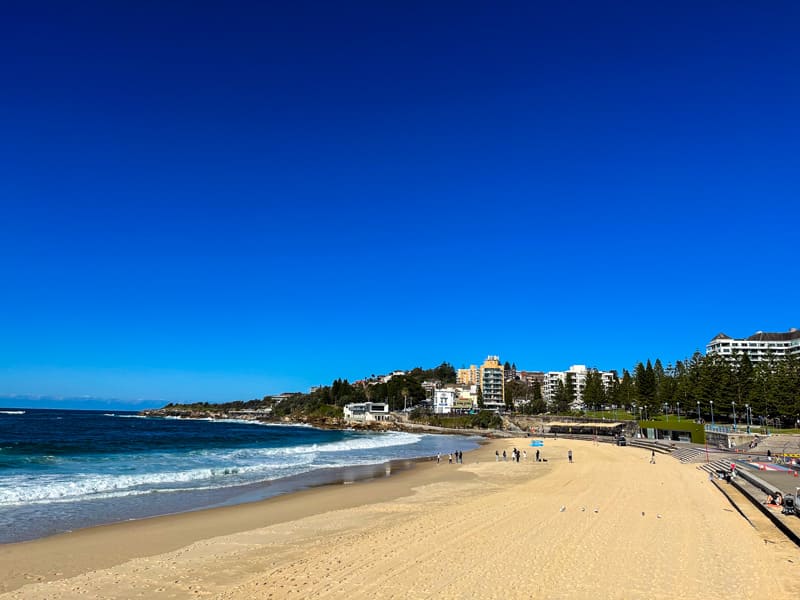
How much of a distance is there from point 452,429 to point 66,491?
88064 mm

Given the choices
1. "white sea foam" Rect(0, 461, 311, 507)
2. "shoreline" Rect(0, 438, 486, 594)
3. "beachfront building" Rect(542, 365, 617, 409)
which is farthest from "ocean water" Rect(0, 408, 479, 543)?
"beachfront building" Rect(542, 365, 617, 409)

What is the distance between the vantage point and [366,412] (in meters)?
131

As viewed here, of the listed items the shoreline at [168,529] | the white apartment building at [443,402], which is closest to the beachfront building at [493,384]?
the white apartment building at [443,402]

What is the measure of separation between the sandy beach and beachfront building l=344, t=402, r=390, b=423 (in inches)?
4243

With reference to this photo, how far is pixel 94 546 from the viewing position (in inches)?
550

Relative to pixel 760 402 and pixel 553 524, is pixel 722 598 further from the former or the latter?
pixel 760 402

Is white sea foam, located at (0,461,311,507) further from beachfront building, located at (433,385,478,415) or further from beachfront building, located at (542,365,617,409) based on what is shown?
beachfront building, located at (542,365,617,409)

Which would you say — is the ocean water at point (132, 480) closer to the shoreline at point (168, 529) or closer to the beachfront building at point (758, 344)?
the shoreline at point (168, 529)

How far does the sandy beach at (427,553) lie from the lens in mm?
10344

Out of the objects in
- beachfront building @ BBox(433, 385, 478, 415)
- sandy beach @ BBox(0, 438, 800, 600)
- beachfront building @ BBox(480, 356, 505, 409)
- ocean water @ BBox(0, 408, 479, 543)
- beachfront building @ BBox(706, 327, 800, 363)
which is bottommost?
ocean water @ BBox(0, 408, 479, 543)

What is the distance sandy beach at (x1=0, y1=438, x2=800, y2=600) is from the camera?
10344 mm

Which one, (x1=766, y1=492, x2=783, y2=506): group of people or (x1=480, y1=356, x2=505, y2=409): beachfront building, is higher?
(x1=480, y1=356, x2=505, y2=409): beachfront building

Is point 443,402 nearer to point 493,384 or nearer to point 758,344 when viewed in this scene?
point 493,384

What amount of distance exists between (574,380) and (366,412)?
190 feet
